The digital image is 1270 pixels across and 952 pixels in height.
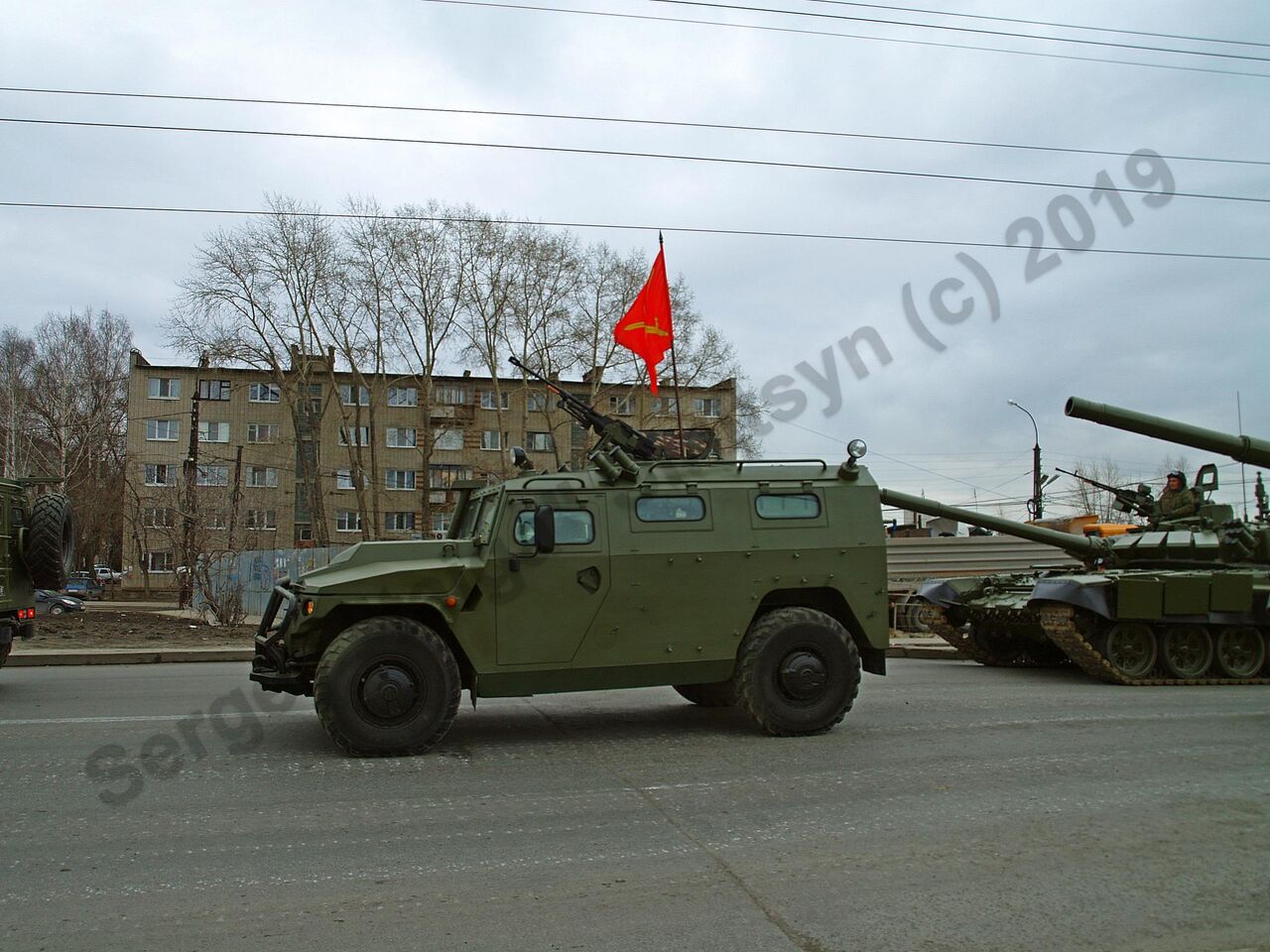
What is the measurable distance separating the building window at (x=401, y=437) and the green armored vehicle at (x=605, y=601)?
47008mm

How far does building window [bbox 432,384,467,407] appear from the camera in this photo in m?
56.1

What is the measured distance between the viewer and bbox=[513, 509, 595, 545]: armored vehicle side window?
7.90 m

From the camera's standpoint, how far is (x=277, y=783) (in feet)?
21.8

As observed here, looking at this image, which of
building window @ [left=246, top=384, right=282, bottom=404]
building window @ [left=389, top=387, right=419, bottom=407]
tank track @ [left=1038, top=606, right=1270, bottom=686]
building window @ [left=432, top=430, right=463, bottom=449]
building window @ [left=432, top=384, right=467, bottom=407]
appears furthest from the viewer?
building window @ [left=432, top=384, right=467, bottom=407]

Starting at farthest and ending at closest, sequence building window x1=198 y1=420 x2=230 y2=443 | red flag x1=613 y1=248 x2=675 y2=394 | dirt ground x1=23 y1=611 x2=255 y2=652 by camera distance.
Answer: building window x1=198 y1=420 x2=230 y2=443, dirt ground x1=23 y1=611 x2=255 y2=652, red flag x1=613 y1=248 x2=675 y2=394

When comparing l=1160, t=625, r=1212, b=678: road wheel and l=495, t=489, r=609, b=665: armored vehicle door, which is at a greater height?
l=495, t=489, r=609, b=665: armored vehicle door

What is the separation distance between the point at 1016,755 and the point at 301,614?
5465 millimetres

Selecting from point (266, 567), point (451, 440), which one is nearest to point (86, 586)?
point (451, 440)

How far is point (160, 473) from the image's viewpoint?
4922cm

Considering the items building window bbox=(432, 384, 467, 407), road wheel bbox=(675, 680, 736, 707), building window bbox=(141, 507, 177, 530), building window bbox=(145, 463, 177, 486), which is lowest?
road wheel bbox=(675, 680, 736, 707)

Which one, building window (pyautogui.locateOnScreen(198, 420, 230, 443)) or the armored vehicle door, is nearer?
the armored vehicle door

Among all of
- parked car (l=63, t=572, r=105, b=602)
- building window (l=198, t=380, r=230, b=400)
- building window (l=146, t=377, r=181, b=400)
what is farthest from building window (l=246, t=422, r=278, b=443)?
parked car (l=63, t=572, r=105, b=602)

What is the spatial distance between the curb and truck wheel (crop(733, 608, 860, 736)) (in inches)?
364

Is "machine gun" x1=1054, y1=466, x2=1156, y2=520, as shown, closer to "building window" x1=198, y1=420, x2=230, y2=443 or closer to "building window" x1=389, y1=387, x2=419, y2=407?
"building window" x1=389, y1=387, x2=419, y2=407
